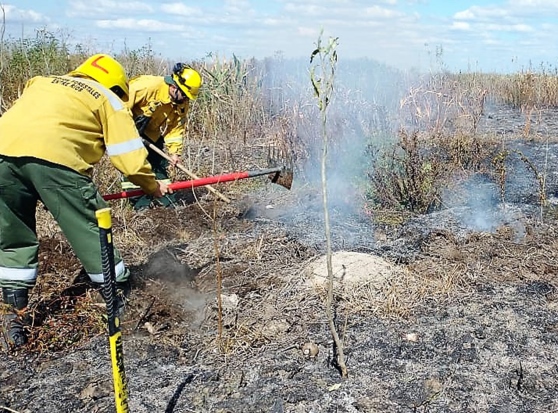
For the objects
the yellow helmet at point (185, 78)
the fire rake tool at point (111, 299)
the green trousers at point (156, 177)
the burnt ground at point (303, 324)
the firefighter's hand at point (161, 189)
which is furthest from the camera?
the green trousers at point (156, 177)

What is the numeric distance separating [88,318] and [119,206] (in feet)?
7.36

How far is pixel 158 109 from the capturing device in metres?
5.59

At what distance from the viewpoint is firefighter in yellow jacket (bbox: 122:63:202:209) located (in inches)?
210

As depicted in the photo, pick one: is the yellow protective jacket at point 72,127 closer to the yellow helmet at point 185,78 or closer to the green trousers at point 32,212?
the green trousers at point 32,212

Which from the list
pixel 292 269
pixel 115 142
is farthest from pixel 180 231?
pixel 115 142

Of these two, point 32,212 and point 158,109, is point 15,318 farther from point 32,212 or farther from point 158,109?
point 158,109

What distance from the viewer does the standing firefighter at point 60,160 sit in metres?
3.02

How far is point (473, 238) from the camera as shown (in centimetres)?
479

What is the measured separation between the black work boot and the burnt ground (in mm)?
94

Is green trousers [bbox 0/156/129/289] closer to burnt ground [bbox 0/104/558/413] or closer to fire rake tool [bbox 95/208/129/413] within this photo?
burnt ground [bbox 0/104/558/413]

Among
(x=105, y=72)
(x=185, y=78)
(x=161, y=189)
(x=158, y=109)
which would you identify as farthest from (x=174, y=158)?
(x=105, y=72)

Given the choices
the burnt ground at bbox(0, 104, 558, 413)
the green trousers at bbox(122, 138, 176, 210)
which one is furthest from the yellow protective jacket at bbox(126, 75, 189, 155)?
the burnt ground at bbox(0, 104, 558, 413)

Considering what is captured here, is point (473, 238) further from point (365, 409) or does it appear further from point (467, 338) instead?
point (365, 409)

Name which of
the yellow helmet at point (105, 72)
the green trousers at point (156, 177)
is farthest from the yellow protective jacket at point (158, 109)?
the yellow helmet at point (105, 72)
